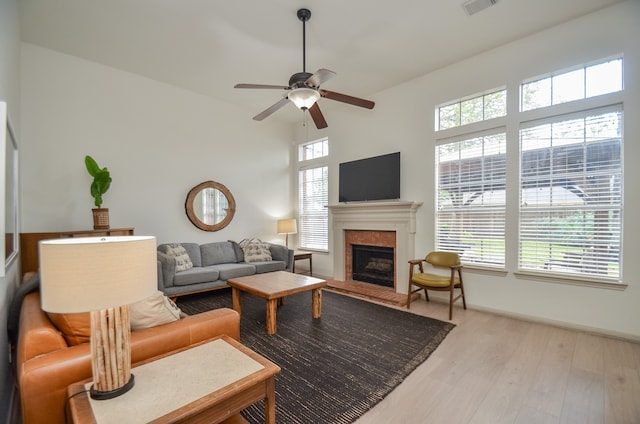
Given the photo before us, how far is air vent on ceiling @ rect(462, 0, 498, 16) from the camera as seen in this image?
110 inches

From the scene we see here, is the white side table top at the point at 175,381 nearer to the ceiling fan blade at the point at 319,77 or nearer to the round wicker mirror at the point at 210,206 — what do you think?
the ceiling fan blade at the point at 319,77

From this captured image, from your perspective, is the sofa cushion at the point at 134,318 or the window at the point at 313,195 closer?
the sofa cushion at the point at 134,318

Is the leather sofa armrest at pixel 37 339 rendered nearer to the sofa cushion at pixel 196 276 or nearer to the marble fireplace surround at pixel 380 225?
the sofa cushion at pixel 196 276

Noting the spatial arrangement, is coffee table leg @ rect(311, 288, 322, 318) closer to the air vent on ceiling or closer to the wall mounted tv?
A: the wall mounted tv

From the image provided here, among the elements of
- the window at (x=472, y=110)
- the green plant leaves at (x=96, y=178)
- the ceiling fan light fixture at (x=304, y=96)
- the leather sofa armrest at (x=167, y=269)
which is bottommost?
the leather sofa armrest at (x=167, y=269)

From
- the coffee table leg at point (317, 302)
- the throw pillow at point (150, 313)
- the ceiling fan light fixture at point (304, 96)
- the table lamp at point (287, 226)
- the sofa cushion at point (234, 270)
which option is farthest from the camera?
the table lamp at point (287, 226)

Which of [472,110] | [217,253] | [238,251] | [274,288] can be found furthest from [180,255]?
[472,110]

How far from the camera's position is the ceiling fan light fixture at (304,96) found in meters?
2.68

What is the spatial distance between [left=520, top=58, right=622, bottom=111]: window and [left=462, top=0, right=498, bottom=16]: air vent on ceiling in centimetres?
114

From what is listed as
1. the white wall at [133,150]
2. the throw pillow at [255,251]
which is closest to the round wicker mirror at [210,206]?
the white wall at [133,150]

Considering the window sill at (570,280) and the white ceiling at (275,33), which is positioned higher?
the white ceiling at (275,33)

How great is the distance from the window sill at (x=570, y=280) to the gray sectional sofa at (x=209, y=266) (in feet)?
11.6

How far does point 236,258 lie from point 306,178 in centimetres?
230

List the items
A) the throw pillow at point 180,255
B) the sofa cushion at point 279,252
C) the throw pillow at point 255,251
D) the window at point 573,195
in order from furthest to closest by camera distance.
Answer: the sofa cushion at point 279,252 < the throw pillow at point 255,251 < the throw pillow at point 180,255 < the window at point 573,195
